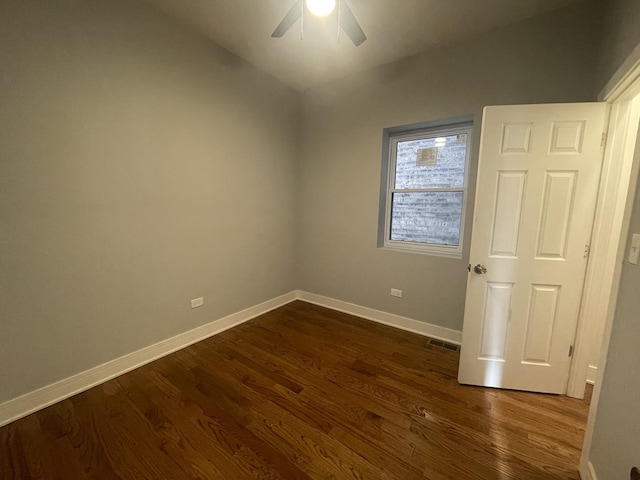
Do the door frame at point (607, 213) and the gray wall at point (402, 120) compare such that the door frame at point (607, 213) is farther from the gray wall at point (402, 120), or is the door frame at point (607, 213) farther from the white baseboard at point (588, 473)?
the white baseboard at point (588, 473)

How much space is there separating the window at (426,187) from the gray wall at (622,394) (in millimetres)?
1387

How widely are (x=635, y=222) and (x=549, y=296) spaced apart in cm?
86

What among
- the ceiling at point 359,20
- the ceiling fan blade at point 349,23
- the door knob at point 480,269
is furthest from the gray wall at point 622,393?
the ceiling fan blade at point 349,23

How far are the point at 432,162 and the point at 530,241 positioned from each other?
1298 millimetres

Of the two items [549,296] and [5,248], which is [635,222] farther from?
[5,248]

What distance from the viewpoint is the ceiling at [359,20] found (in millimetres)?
1875

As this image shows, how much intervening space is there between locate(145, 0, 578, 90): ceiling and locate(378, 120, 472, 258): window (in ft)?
2.43

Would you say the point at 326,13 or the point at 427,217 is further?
the point at 427,217

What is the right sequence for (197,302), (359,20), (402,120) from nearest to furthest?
(359,20), (197,302), (402,120)

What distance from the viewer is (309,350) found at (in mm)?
2336

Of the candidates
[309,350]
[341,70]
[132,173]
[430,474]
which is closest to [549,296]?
[430,474]

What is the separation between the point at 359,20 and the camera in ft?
6.66

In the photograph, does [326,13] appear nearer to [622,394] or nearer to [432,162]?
[432,162]

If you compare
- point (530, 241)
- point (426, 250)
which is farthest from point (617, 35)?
point (426, 250)
